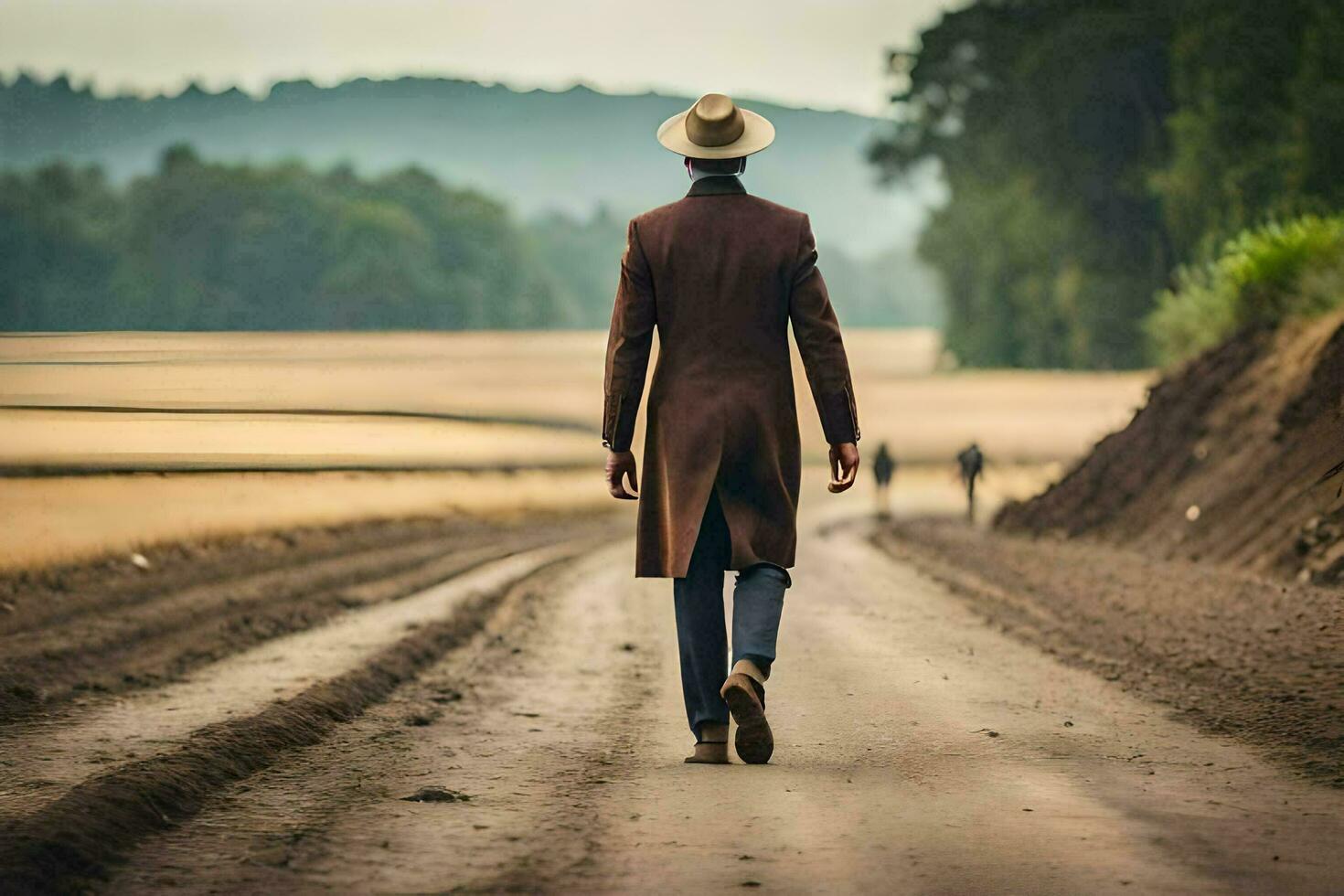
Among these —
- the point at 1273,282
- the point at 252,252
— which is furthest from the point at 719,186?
the point at 252,252

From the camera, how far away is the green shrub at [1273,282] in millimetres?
19359

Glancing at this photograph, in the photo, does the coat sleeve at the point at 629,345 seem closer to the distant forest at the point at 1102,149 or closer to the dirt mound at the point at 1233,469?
the dirt mound at the point at 1233,469

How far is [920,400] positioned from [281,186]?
28.7 meters

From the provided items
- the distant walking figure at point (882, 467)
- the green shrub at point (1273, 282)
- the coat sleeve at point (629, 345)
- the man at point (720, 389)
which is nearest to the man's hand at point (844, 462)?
the man at point (720, 389)

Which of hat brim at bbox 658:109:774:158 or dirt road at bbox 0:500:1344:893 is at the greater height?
hat brim at bbox 658:109:774:158

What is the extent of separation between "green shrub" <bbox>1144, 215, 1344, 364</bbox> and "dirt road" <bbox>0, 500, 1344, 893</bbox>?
32.2ft

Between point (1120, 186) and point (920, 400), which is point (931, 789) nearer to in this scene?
point (1120, 186)

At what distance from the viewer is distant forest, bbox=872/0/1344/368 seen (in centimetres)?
4334

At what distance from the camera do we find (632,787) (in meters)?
6.45

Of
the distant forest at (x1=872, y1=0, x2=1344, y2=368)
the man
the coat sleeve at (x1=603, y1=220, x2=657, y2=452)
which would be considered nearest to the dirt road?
the man

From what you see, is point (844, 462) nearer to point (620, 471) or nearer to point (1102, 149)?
point (620, 471)

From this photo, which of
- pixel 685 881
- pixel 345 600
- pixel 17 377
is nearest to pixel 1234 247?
pixel 345 600

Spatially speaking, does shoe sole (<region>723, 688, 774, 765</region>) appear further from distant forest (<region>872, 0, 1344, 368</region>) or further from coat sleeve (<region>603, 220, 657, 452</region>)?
distant forest (<region>872, 0, 1344, 368</region>)

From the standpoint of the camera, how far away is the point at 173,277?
3092 cm
